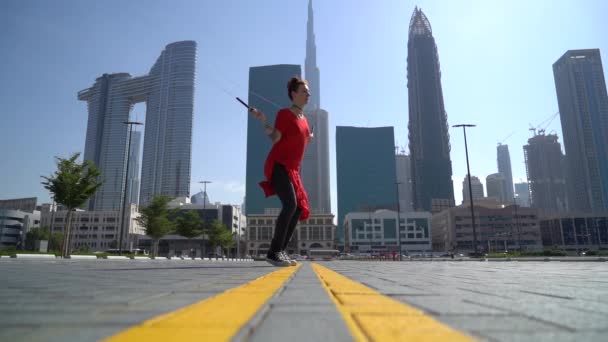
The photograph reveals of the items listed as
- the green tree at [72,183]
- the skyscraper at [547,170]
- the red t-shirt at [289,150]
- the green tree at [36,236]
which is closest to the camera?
the red t-shirt at [289,150]

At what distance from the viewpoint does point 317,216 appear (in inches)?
4013

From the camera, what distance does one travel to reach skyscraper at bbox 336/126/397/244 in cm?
17438

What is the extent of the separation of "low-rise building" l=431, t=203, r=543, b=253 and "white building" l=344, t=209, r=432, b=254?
7.24 metres

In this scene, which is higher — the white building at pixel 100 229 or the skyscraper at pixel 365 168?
the skyscraper at pixel 365 168

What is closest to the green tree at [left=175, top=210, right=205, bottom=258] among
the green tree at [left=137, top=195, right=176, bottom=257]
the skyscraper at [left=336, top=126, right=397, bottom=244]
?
the green tree at [left=137, top=195, right=176, bottom=257]

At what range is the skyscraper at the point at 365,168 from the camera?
17438 cm

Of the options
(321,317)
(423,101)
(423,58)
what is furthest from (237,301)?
(423,58)

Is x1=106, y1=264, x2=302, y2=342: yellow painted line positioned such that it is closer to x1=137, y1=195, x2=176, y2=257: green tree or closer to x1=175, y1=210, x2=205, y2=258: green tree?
x1=137, y1=195, x2=176, y2=257: green tree

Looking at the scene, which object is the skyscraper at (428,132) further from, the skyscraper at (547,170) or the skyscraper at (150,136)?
the skyscraper at (150,136)

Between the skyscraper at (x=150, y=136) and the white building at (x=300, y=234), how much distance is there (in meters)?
54.0

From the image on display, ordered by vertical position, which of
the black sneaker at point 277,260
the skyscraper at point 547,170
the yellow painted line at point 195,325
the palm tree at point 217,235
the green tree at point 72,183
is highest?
the skyscraper at point 547,170

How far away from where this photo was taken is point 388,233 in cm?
10112

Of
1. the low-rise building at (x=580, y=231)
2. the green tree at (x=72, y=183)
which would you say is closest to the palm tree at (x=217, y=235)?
the green tree at (x=72, y=183)

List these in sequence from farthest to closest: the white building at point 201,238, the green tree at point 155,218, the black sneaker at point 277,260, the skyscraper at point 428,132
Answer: the skyscraper at point 428,132, the white building at point 201,238, the green tree at point 155,218, the black sneaker at point 277,260
